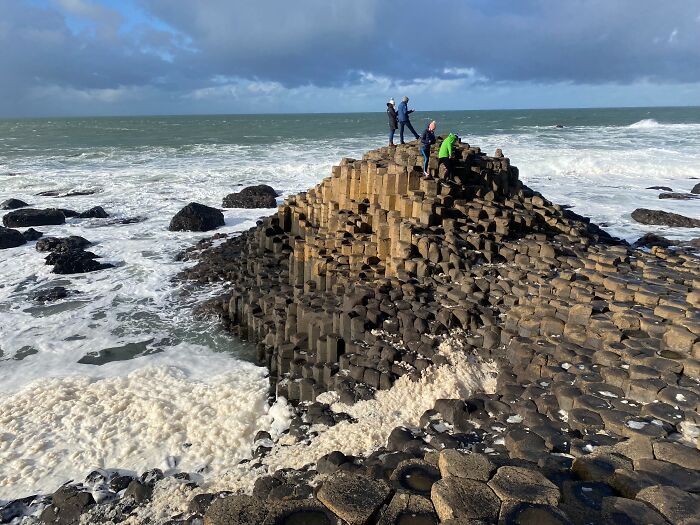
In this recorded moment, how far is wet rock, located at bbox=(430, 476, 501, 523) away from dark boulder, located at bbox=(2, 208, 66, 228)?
55.9ft

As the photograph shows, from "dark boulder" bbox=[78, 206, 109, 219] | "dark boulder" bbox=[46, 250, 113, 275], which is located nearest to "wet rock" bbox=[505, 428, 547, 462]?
"dark boulder" bbox=[46, 250, 113, 275]

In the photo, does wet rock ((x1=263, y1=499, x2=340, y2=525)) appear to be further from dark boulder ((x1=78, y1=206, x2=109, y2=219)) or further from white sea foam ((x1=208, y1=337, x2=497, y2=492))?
dark boulder ((x1=78, y1=206, x2=109, y2=219))

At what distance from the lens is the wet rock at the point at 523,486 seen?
3199mm

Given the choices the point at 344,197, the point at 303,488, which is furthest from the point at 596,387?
the point at 344,197

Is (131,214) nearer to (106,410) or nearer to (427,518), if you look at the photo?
(106,410)

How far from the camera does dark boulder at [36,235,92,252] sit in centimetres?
1337

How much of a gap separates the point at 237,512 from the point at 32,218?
642 inches

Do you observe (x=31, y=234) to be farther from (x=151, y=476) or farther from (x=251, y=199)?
(x=151, y=476)

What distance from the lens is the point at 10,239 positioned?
46.3 ft

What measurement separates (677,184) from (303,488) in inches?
948

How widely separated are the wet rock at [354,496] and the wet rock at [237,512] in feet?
1.32

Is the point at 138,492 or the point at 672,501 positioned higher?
the point at 672,501

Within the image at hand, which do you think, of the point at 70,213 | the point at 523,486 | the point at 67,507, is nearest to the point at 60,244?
the point at 70,213

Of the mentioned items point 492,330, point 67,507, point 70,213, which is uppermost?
point 492,330
